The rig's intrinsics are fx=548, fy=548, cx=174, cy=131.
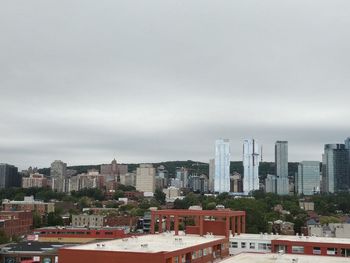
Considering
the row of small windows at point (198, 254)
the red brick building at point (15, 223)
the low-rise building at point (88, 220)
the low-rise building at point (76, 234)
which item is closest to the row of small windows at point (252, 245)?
the row of small windows at point (198, 254)

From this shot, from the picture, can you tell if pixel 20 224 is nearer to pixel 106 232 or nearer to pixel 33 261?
pixel 106 232

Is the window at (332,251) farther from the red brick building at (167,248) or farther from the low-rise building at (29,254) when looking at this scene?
the low-rise building at (29,254)

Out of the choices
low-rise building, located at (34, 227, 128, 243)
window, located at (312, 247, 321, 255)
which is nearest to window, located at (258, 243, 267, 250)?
window, located at (312, 247, 321, 255)

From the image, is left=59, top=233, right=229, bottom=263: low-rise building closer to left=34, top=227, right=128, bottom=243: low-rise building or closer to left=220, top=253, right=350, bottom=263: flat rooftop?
left=220, top=253, right=350, bottom=263: flat rooftop

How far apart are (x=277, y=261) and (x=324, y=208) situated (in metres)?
129

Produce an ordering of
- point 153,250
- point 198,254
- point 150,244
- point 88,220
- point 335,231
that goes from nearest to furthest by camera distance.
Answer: point 153,250 → point 198,254 → point 150,244 → point 335,231 → point 88,220

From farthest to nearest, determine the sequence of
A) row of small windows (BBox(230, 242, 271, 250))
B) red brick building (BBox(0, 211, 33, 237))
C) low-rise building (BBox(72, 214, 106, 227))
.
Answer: low-rise building (BBox(72, 214, 106, 227)) → red brick building (BBox(0, 211, 33, 237)) → row of small windows (BBox(230, 242, 271, 250))

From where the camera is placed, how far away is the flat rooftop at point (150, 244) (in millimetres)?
37719

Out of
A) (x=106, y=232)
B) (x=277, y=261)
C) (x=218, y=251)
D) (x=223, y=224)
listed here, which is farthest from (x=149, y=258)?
(x=106, y=232)

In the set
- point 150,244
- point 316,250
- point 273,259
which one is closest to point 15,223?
point 150,244

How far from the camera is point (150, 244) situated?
4197cm

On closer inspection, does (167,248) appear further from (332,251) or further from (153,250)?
(332,251)

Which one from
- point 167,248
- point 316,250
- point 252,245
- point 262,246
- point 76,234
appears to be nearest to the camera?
point 167,248

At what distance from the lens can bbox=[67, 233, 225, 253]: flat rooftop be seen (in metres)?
37.7
